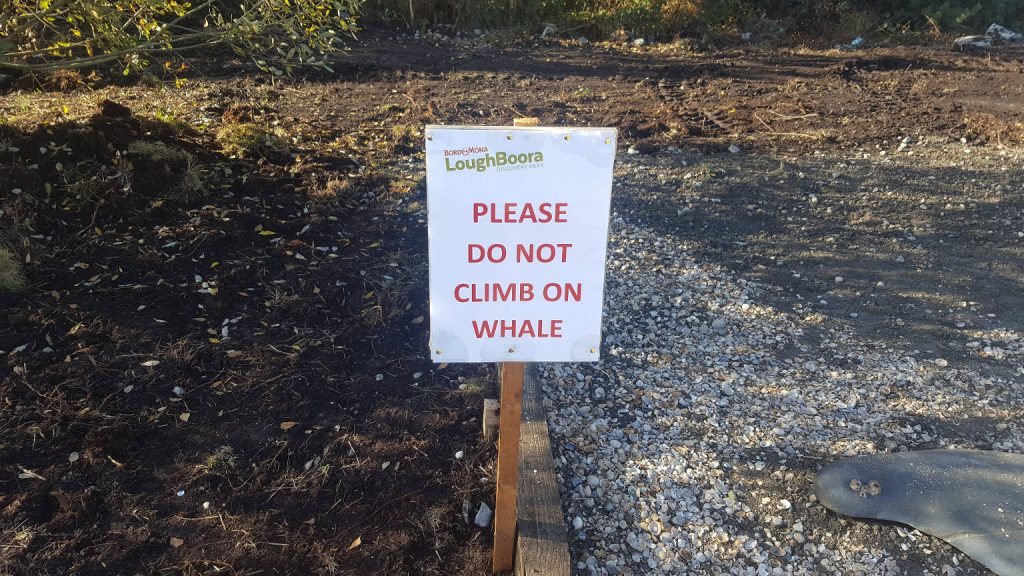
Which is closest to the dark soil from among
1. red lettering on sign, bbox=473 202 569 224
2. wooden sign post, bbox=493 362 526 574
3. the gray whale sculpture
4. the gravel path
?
wooden sign post, bbox=493 362 526 574

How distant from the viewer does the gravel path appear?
8.20ft

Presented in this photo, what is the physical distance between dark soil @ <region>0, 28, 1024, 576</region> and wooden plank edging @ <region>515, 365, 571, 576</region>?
19cm

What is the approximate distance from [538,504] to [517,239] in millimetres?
1141

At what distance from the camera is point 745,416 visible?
3.12 m

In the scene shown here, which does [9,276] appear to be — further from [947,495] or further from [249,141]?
[947,495]

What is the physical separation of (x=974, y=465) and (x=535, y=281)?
2.16 meters

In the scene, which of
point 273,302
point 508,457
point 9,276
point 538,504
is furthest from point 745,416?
point 9,276

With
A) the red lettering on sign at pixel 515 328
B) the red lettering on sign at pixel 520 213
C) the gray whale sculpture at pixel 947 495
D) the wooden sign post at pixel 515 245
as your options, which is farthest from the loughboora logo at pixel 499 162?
the gray whale sculpture at pixel 947 495

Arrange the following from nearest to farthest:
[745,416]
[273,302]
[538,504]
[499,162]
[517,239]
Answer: [499,162], [517,239], [538,504], [745,416], [273,302]

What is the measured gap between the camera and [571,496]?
2.68 meters

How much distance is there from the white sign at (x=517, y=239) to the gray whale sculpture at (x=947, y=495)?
143 cm

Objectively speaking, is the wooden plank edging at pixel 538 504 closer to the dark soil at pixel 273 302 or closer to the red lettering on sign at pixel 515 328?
the dark soil at pixel 273 302

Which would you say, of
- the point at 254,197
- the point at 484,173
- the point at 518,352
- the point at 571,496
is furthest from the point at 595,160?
the point at 254,197

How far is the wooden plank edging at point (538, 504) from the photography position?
87.9 inches
